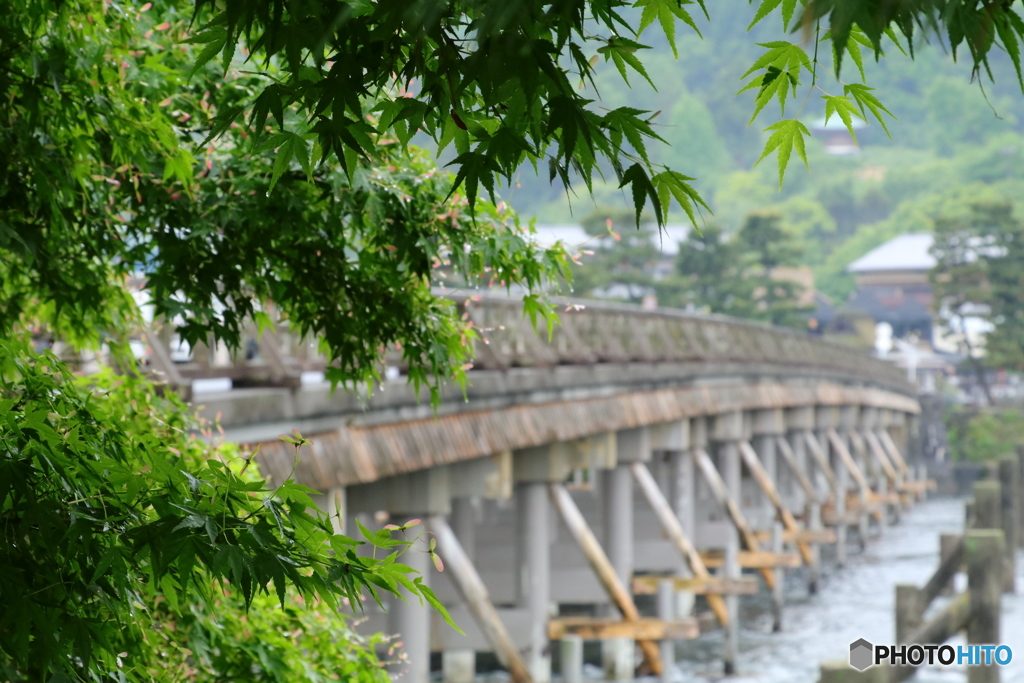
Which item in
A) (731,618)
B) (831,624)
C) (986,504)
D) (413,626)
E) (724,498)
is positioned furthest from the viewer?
(831,624)

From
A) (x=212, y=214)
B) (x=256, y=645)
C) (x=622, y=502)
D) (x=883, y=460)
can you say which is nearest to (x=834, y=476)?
(x=883, y=460)

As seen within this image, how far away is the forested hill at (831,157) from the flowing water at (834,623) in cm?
4006

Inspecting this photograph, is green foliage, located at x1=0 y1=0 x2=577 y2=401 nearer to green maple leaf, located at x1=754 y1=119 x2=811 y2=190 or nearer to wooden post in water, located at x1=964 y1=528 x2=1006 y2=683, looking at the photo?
green maple leaf, located at x1=754 y1=119 x2=811 y2=190

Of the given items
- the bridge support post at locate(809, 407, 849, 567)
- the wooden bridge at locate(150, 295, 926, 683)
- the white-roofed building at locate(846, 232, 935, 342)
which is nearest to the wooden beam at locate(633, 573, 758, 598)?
the wooden bridge at locate(150, 295, 926, 683)

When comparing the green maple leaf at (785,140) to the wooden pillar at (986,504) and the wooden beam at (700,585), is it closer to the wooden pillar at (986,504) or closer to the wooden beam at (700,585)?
the wooden beam at (700,585)

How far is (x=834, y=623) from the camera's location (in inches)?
880

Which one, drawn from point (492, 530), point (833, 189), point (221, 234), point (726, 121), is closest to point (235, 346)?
point (221, 234)

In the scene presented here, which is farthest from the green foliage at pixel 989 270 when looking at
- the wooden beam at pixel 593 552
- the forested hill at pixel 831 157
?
the wooden beam at pixel 593 552

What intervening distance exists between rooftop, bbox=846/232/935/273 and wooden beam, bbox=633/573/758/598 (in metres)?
56.0

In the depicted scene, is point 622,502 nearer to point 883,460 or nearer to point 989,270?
point 883,460

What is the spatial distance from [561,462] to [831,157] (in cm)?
8725

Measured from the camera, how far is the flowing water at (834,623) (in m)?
18.6

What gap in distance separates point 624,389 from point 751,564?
16.5ft

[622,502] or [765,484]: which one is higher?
[622,502]
